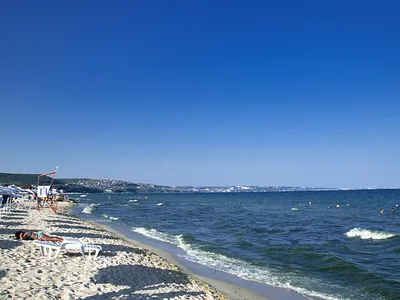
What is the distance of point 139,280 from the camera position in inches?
446

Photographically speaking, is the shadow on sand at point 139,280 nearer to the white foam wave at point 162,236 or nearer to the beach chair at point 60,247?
the beach chair at point 60,247

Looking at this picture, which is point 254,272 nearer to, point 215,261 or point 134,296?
point 215,261

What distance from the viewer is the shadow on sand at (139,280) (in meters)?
9.46

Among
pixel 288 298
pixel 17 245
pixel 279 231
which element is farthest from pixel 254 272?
pixel 279 231

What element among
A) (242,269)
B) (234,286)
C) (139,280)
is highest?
(139,280)

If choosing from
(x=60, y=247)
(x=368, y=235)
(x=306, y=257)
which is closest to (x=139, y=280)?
(x=60, y=247)

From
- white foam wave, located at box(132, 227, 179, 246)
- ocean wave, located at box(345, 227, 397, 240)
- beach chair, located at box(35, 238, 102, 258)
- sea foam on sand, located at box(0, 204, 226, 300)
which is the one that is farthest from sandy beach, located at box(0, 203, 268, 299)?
ocean wave, located at box(345, 227, 397, 240)

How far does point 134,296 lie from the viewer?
9.30m

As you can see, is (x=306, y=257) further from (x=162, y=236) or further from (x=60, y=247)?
(x=60, y=247)

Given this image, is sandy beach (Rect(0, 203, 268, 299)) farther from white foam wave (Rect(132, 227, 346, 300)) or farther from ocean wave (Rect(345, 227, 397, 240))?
ocean wave (Rect(345, 227, 397, 240))

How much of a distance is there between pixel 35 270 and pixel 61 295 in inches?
104

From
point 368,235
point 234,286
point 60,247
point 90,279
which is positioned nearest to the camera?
point 90,279

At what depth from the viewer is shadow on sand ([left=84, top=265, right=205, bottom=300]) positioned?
9.46 metres

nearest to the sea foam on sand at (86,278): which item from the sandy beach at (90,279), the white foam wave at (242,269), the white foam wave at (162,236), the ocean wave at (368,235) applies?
the sandy beach at (90,279)
